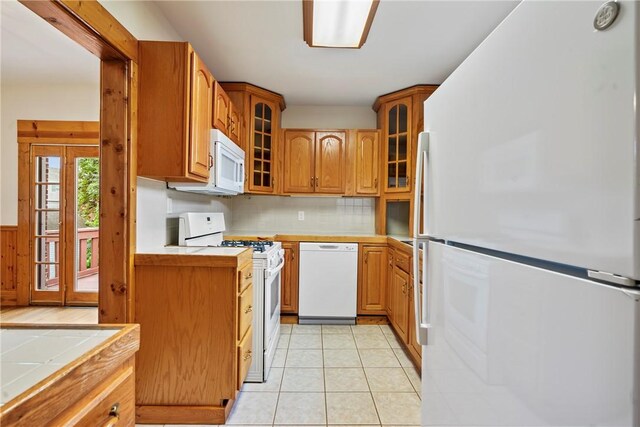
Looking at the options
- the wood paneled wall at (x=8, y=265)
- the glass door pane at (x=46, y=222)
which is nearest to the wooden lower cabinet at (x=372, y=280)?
the glass door pane at (x=46, y=222)

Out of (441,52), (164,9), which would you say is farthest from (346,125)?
(164,9)

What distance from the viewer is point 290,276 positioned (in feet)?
9.86

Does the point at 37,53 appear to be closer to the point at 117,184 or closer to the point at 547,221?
the point at 117,184

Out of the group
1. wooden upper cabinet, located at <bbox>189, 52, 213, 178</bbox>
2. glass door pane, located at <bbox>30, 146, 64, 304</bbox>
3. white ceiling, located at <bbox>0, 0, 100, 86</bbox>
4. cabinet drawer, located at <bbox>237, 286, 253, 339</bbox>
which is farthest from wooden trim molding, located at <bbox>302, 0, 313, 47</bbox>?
glass door pane, located at <bbox>30, 146, 64, 304</bbox>

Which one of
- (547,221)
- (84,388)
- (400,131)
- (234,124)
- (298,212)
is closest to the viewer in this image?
(547,221)

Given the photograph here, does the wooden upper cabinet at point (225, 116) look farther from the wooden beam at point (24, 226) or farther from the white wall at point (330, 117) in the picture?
the wooden beam at point (24, 226)

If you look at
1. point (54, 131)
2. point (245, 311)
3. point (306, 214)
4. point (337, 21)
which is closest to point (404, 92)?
point (337, 21)

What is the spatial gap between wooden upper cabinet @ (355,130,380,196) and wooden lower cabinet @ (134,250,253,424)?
2.09 meters

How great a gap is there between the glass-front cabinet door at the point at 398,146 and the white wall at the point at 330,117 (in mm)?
419

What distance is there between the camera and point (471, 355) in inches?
30.3

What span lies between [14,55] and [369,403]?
161 inches

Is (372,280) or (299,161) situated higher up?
(299,161)

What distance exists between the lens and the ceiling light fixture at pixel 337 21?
162 centimetres

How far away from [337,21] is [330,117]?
5.92 ft
